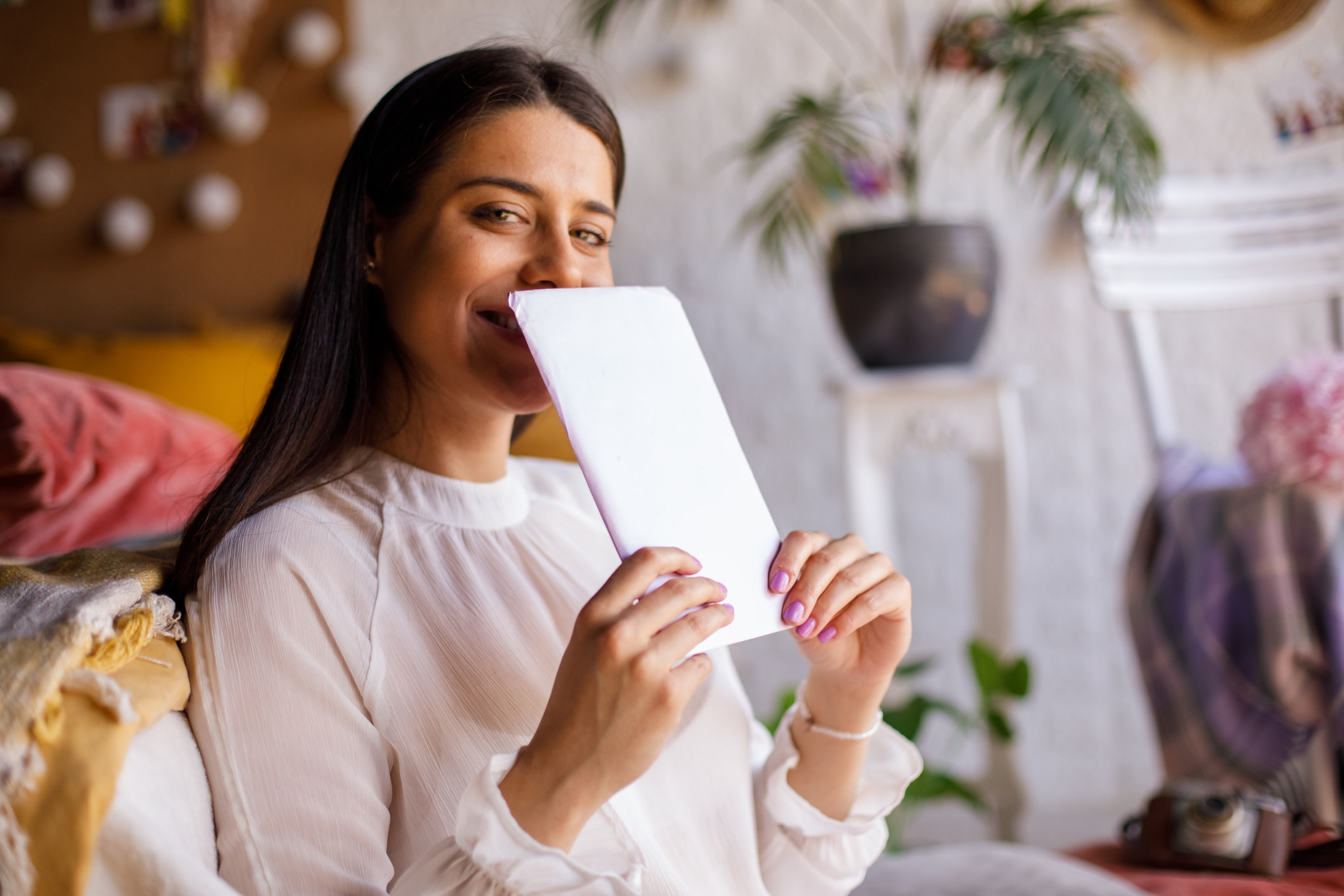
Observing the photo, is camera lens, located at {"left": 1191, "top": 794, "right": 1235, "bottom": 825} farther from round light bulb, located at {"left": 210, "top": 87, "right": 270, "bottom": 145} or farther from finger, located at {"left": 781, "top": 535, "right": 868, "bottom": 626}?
round light bulb, located at {"left": 210, "top": 87, "right": 270, "bottom": 145}

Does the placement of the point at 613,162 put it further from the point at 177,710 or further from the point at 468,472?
the point at 177,710

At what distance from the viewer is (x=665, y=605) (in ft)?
1.69

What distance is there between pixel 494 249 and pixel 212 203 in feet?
5.72

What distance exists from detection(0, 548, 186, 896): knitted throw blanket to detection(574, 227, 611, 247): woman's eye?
37 cm

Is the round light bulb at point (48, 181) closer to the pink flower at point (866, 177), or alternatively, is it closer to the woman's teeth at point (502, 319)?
the pink flower at point (866, 177)

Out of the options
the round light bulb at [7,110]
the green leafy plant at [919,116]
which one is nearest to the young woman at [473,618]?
the green leafy plant at [919,116]

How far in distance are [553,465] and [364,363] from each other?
0.25m

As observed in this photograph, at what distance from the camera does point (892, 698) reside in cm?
187

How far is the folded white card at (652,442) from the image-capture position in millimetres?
557

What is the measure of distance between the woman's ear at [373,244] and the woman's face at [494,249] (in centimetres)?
3

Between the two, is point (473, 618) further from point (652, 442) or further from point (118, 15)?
point (118, 15)

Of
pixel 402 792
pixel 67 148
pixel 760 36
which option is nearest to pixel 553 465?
pixel 402 792

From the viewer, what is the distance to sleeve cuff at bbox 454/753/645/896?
52cm

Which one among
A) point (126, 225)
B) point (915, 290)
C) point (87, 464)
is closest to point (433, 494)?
point (87, 464)
